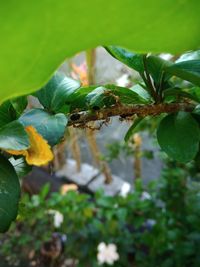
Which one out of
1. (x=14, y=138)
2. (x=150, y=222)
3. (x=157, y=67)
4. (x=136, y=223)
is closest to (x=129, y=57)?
(x=157, y=67)

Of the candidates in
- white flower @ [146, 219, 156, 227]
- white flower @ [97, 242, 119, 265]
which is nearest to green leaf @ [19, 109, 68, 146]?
white flower @ [97, 242, 119, 265]

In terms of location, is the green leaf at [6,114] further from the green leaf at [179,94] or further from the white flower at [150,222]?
the white flower at [150,222]

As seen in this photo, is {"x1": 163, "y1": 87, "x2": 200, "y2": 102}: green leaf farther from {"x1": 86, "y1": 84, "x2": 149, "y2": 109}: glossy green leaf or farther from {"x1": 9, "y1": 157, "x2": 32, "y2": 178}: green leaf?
{"x1": 9, "y1": 157, "x2": 32, "y2": 178}: green leaf

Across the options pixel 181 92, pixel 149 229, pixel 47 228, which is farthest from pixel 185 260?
pixel 181 92

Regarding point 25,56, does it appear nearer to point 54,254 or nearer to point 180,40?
point 180,40

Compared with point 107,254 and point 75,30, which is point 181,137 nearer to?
point 75,30

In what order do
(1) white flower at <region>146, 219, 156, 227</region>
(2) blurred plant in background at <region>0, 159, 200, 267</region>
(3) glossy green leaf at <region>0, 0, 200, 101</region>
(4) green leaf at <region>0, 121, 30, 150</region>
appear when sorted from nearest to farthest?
(3) glossy green leaf at <region>0, 0, 200, 101</region> → (4) green leaf at <region>0, 121, 30, 150</region> → (2) blurred plant in background at <region>0, 159, 200, 267</region> → (1) white flower at <region>146, 219, 156, 227</region>
